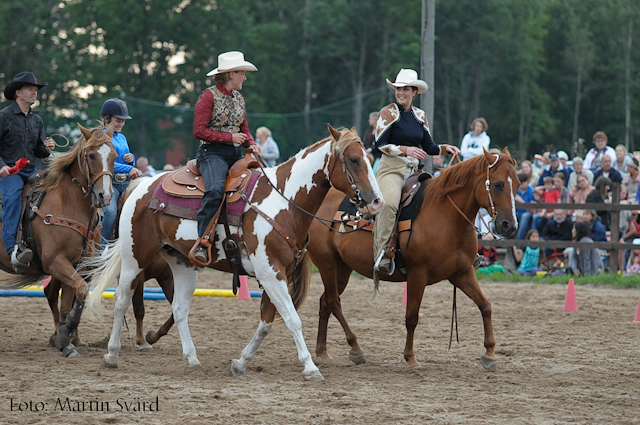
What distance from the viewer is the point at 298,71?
163 feet

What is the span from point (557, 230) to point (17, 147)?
10402mm

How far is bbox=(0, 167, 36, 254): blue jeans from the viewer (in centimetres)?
795

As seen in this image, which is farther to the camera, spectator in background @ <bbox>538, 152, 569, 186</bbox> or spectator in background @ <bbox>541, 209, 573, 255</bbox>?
spectator in background @ <bbox>538, 152, 569, 186</bbox>

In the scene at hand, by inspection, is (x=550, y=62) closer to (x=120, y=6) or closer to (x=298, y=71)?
(x=298, y=71)

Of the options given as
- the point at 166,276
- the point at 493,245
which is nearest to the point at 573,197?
the point at 493,245

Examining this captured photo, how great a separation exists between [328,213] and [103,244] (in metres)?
2.44

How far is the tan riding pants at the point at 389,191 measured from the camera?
7363 millimetres

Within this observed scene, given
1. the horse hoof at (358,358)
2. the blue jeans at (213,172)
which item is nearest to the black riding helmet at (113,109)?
the blue jeans at (213,172)

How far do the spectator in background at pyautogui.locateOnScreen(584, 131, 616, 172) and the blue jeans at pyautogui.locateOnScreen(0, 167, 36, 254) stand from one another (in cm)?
1216

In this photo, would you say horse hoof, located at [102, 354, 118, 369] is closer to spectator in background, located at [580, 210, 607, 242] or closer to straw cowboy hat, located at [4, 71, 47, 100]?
straw cowboy hat, located at [4, 71, 47, 100]

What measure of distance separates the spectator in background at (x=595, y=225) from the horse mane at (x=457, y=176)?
8.09 meters

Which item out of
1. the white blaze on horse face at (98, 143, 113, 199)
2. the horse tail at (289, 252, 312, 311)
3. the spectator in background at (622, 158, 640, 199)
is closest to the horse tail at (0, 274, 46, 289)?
the white blaze on horse face at (98, 143, 113, 199)

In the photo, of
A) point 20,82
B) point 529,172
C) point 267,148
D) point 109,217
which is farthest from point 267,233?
point 529,172

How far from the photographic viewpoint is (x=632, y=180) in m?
15.6
